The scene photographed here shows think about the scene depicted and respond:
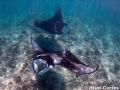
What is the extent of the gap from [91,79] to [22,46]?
388cm

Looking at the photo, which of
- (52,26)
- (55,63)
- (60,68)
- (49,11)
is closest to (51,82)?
(60,68)

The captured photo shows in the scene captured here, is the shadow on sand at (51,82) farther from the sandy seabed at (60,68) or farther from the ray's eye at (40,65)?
the ray's eye at (40,65)

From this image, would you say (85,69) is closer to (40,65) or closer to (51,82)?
(40,65)

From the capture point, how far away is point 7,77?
21.5ft

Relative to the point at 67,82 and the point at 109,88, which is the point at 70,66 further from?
the point at 109,88

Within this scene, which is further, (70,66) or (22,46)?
(22,46)

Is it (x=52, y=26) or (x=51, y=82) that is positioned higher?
(x=52, y=26)

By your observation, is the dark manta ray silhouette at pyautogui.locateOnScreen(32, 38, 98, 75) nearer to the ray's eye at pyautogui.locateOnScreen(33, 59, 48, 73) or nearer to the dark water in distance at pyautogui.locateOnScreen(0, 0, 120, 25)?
the ray's eye at pyautogui.locateOnScreen(33, 59, 48, 73)

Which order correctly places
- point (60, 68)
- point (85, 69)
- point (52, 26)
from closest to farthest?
point (85, 69), point (60, 68), point (52, 26)

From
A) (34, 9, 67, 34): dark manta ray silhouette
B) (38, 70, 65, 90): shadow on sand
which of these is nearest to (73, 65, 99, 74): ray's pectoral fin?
(38, 70, 65, 90): shadow on sand

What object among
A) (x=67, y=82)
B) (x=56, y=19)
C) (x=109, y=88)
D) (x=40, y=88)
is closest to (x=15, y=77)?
(x=40, y=88)

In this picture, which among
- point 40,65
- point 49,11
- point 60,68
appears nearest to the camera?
point 40,65

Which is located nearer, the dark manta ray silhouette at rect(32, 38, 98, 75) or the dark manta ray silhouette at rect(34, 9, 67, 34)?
the dark manta ray silhouette at rect(32, 38, 98, 75)

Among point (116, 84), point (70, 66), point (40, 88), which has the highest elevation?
point (70, 66)
